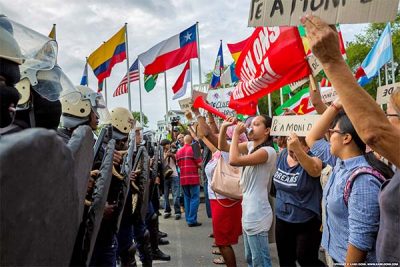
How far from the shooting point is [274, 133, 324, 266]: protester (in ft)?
11.4

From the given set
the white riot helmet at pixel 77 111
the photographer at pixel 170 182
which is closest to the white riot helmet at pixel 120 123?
the white riot helmet at pixel 77 111

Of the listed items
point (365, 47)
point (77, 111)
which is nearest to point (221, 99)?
point (77, 111)

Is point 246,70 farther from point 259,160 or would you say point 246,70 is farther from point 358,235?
point 358,235

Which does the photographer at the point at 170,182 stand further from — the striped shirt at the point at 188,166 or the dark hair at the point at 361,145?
the dark hair at the point at 361,145

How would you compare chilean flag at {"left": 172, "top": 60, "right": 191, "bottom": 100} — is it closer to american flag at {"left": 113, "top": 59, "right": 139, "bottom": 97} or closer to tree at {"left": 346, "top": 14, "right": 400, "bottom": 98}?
american flag at {"left": 113, "top": 59, "right": 139, "bottom": 97}

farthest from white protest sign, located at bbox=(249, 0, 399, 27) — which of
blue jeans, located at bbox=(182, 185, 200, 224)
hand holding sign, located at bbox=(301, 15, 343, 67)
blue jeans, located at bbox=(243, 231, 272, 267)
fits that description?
blue jeans, located at bbox=(182, 185, 200, 224)

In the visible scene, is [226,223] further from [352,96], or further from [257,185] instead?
Result: [352,96]

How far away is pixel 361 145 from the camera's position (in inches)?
98.3

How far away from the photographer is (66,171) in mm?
868

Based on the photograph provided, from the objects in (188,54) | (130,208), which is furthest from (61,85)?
(188,54)

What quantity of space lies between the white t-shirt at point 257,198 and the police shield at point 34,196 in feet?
10.2

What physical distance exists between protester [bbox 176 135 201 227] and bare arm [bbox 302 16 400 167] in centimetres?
728

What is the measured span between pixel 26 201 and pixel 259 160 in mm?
3271

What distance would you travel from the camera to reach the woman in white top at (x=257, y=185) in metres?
3.80
